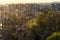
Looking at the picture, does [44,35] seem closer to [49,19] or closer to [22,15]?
[49,19]

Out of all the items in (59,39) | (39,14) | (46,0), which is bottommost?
(59,39)

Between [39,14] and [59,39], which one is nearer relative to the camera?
[59,39]

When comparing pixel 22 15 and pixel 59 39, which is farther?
pixel 22 15

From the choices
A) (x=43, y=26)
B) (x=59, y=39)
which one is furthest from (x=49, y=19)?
(x=59, y=39)

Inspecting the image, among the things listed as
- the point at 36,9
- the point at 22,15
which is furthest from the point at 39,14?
the point at 22,15

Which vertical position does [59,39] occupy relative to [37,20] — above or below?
below

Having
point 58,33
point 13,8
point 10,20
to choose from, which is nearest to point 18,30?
point 10,20

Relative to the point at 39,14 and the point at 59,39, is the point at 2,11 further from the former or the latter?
the point at 59,39

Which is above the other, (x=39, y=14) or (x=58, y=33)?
(x=39, y=14)

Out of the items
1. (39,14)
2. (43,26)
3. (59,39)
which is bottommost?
(59,39)
